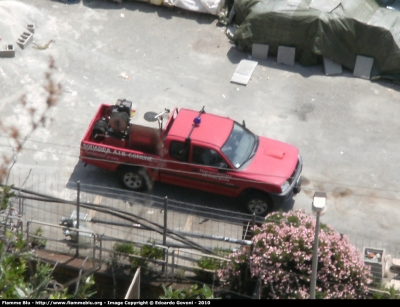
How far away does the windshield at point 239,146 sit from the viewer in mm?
15773

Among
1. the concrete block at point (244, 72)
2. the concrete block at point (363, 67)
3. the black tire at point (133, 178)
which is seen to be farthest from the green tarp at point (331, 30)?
the black tire at point (133, 178)

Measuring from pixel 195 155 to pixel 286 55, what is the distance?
526 cm

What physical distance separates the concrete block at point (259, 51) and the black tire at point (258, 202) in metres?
5.38

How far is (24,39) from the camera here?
20156 mm

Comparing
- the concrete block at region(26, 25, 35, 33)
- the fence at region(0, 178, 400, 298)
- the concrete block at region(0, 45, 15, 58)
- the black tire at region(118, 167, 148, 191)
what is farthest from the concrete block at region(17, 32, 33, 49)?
the black tire at region(118, 167, 148, 191)

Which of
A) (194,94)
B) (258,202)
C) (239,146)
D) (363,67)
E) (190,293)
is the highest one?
(363,67)

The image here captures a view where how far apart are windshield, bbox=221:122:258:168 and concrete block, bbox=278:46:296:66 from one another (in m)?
4.05

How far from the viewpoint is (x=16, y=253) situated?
11.9 m

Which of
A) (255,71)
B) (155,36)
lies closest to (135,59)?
(155,36)

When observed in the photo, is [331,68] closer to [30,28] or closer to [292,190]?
[292,190]

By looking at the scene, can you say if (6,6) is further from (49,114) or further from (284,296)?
(284,296)

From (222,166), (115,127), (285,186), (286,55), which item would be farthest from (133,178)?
(286,55)

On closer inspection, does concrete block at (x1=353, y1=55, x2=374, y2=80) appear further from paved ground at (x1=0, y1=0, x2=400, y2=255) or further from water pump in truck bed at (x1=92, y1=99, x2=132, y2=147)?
water pump in truck bed at (x1=92, y1=99, x2=132, y2=147)

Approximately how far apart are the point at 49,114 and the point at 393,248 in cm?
779
